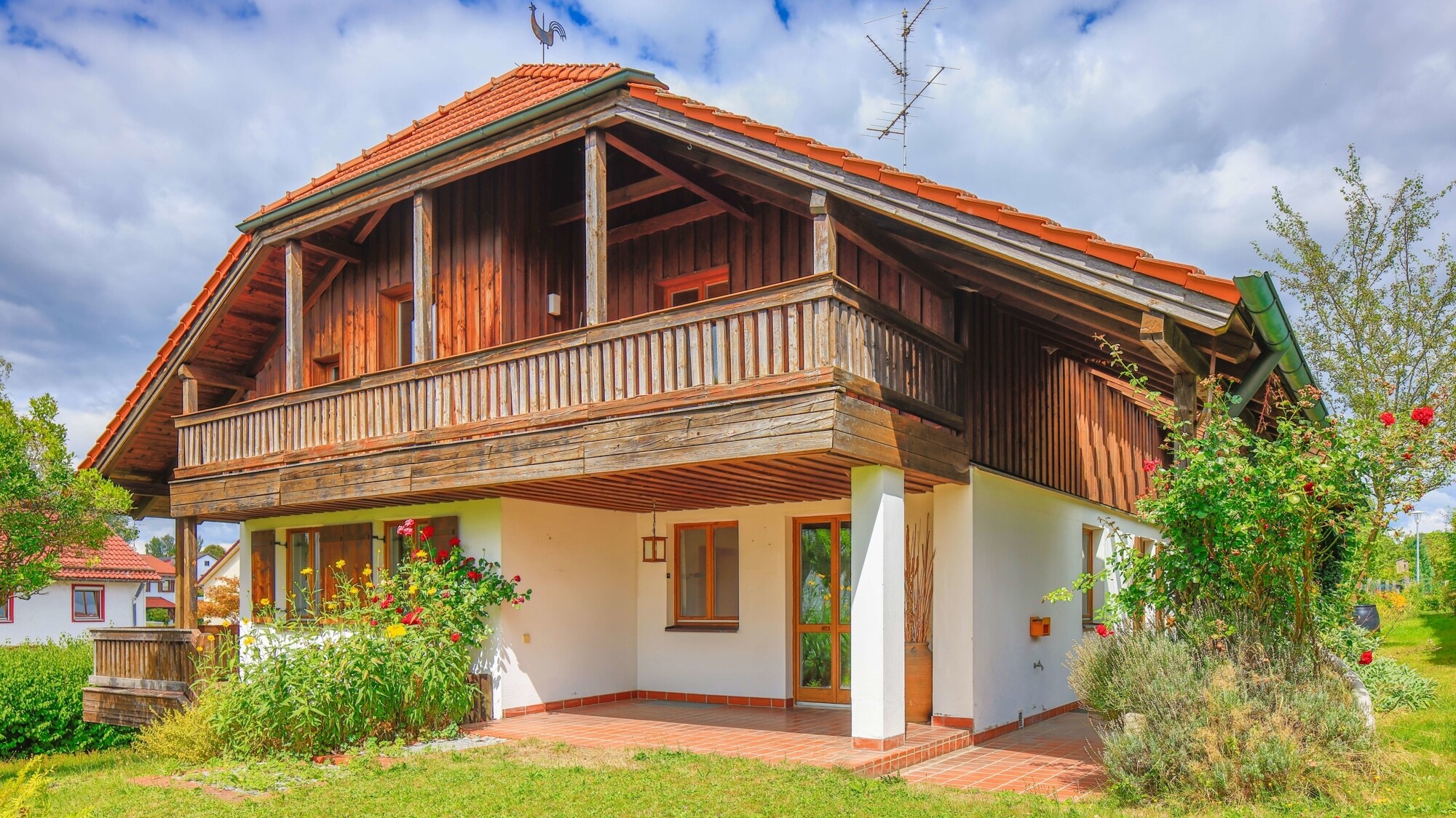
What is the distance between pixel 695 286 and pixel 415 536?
14.0 feet

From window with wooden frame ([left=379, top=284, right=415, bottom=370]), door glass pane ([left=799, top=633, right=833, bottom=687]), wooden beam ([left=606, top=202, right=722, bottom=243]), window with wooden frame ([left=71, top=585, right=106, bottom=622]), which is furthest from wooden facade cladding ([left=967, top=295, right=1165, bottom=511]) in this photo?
window with wooden frame ([left=71, top=585, right=106, bottom=622])

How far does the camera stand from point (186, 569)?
1370 centimetres

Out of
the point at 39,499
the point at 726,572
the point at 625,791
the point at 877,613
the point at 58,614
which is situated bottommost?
the point at 58,614

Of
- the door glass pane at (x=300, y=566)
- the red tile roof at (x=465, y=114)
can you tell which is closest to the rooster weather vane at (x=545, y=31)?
the red tile roof at (x=465, y=114)

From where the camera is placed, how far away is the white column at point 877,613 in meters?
8.34

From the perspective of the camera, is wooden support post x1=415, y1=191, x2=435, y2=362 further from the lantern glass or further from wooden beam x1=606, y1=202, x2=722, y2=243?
the lantern glass

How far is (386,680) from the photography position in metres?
9.65

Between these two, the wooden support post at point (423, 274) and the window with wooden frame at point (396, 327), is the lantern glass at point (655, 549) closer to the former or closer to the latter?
the wooden support post at point (423, 274)

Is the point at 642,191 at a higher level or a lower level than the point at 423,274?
higher

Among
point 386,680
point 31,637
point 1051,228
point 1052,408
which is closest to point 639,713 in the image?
point 386,680

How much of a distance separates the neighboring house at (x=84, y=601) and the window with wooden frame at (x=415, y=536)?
21.9m

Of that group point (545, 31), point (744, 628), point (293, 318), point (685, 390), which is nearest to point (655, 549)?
point (744, 628)

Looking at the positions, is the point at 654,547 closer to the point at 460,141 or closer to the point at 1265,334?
the point at 460,141

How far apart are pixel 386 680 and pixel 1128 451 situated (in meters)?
11.5
